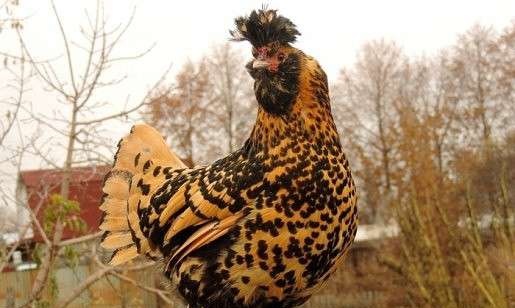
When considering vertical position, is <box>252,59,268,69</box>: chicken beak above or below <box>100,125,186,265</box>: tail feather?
above

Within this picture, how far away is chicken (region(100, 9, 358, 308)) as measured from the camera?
141 centimetres

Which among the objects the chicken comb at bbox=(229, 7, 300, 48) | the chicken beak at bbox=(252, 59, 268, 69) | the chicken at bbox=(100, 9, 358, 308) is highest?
the chicken comb at bbox=(229, 7, 300, 48)

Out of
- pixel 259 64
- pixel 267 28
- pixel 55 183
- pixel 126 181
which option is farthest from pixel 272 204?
pixel 55 183

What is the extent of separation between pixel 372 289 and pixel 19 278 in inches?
193

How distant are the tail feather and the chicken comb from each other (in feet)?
2.13

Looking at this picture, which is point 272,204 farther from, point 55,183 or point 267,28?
point 55,183

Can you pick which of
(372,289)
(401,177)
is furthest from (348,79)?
(372,289)

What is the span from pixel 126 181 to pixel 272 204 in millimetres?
795

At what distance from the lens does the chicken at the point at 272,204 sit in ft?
4.61

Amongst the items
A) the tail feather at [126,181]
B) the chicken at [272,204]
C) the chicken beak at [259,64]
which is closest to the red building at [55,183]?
the tail feather at [126,181]

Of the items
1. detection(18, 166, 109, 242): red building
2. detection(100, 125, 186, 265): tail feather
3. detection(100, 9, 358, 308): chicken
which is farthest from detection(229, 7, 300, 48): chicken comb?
detection(18, 166, 109, 242): red building

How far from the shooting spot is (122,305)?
6.63m

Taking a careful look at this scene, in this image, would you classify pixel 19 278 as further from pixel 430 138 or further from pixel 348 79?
pixel 348 79

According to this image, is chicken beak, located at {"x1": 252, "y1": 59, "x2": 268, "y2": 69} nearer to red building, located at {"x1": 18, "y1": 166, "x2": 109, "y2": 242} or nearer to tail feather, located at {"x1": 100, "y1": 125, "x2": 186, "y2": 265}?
tail feather, located at {"x1": 100, "y1": 125, "x2": 186, "y2": 265}
